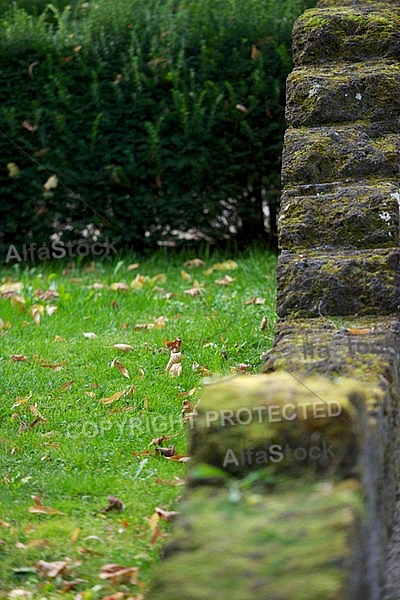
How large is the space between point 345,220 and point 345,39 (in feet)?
4.36

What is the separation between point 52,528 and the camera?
3.27 m

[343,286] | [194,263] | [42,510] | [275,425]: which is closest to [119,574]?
[42,510]

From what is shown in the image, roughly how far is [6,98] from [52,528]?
197 inches

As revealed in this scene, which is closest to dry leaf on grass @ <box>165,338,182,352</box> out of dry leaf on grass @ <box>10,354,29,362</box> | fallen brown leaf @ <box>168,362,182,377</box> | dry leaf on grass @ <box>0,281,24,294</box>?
fallen brown leaf @ <box>168,362,182,377</box>

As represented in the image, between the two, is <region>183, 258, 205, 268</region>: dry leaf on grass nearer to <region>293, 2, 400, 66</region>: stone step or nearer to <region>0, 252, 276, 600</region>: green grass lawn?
<region>0, 252, 276, 600</region>: green grass lawn

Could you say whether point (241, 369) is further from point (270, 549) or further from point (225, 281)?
point (270, 549)

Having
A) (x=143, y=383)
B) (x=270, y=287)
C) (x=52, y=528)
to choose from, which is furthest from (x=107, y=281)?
(x=52, y=528)

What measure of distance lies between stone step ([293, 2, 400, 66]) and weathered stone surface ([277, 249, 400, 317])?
1.46 metres

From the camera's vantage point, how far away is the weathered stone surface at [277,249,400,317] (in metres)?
3.51

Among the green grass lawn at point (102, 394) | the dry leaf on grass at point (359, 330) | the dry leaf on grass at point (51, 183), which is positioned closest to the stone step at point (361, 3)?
the green grass lawn at point (102, 394)

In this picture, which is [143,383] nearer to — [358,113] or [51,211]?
[358,113]

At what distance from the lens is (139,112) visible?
748 centimetres

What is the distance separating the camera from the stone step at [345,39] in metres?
4.64

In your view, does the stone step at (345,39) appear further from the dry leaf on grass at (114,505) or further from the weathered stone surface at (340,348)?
the dry leaf on grass at (114,505)
